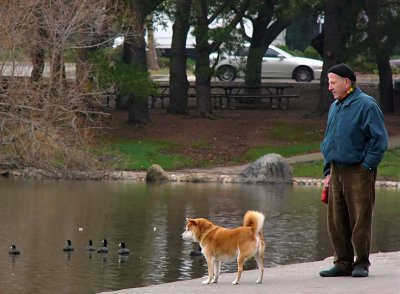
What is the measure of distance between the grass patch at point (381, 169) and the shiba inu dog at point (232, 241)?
74.8ft

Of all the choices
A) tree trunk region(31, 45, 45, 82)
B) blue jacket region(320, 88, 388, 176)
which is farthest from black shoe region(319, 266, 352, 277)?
tree trunk region(31, 45, 45, 82)

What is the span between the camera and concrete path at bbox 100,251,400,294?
11062 mm

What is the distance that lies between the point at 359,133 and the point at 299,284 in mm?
1659

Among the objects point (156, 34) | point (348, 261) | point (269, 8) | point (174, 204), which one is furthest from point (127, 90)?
point (156, 34)

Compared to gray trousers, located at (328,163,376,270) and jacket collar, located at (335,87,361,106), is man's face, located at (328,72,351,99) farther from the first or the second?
gray trousers, located at (328,163,376,270)

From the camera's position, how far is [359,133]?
37.5 ft

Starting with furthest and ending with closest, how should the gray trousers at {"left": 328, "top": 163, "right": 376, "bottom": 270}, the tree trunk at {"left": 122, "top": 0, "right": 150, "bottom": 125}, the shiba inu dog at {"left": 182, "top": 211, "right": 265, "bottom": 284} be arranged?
the tree trunk at {"left": 122, "top": 0, "right": 150, "bottom": 125} < the shiba inu dog at {"left": 182, "top": 211, "right": 265, "bottom": 284} < the gray trousers at {"left": 328, "top": 163, "right": 376, "bottom": 270}

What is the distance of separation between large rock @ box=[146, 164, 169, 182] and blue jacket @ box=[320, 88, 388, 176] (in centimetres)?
2243

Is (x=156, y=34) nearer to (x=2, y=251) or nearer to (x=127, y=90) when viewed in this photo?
(x=127, y=90)

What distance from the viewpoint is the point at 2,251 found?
64.6 feet

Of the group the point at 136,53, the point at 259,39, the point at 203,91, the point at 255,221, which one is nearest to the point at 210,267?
the point at 255,221

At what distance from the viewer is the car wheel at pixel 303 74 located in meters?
54.8

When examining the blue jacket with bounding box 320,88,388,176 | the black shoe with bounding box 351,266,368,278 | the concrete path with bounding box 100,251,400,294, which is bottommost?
the concrete path with bounding box 100,251,400,294

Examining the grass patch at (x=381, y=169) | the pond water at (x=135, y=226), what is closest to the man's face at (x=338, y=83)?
the pond water at (x=135, y=226)
